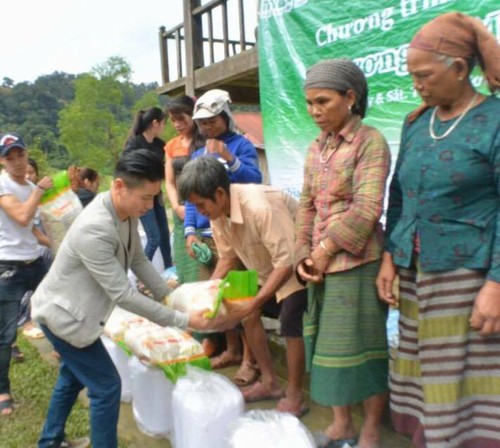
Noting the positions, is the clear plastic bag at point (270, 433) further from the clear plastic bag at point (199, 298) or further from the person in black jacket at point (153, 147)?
the person in black jacket at point (153, 147)

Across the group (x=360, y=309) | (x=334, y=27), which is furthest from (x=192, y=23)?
(x=360, y=309)

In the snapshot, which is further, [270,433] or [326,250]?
[326,250]

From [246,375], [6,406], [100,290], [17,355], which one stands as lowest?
[17,355]

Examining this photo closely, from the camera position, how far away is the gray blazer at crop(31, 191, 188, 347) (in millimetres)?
2111

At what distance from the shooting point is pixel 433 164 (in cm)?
172

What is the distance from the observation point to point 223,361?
3.58 m

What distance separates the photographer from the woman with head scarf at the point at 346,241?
6.70ft

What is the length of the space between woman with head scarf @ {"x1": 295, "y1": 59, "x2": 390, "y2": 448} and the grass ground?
4.15 feet

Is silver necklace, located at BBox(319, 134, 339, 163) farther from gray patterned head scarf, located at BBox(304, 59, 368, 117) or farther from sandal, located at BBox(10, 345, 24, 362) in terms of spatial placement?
sandal, located at BBox(10, 345, 24, 362)

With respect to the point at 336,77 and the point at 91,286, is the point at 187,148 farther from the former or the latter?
the point at 336,77

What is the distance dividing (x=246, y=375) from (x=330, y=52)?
2.22 m

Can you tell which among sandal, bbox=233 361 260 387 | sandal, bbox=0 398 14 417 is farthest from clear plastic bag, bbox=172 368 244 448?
sandal, bbox=0 398 14 417

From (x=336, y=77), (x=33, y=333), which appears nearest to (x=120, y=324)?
(x=336, y=77)

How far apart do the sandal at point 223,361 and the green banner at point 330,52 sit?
1.34 metres
